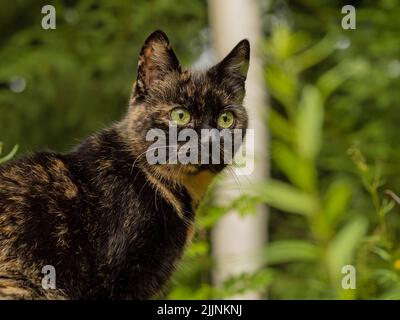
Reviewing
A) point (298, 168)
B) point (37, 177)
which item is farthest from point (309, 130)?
point (37, 177)

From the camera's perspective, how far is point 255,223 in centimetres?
474

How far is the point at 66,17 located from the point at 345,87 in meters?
2.62

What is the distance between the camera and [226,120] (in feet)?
9.46

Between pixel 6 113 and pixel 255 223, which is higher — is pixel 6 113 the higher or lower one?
the higher one

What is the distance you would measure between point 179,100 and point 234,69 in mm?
279

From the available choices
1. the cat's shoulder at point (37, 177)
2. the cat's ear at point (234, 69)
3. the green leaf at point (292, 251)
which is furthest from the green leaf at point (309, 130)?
the cat's shoulder at point (37, 177)

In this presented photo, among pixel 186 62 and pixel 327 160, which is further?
pixel 327 160

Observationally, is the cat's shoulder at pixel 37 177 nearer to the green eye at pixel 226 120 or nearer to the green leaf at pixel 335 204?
the green eye at pixel 226 120

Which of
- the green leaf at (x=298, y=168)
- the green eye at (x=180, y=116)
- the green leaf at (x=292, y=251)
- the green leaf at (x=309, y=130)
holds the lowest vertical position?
the green leaf at (x=292, y=251)

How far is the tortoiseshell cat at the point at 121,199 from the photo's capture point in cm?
261

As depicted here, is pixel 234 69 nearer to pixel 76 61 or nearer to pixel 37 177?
pixel 37 177

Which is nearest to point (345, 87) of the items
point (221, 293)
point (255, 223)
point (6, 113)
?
point (255, 223)

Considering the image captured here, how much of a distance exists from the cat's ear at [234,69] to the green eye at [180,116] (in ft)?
0.76
